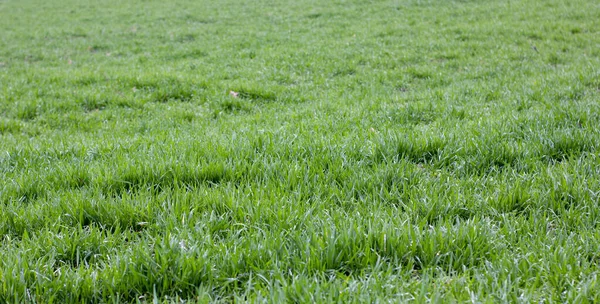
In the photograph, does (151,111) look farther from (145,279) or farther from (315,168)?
(145,279)

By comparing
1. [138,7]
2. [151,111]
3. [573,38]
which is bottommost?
[151,111]

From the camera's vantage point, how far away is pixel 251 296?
75.6 inches

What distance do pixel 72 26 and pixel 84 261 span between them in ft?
61.8

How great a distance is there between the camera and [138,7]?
912 inches

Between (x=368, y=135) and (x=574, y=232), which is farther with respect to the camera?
(x=368, y=135)

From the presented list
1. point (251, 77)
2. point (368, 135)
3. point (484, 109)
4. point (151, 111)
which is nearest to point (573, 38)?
point (484, 109)

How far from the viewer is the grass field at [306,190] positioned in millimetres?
2016

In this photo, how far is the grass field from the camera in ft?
6.61

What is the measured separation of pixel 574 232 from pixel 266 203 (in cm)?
176

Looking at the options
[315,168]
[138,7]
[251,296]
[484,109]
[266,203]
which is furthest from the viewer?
[138,7]

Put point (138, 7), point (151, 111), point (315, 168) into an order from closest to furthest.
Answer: point (315, 168) → point (151, 111) → point (138, 7)

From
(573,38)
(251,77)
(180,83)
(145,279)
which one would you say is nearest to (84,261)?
(145,279)

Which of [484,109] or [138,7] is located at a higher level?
[138,7]

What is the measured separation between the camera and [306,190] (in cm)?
298
